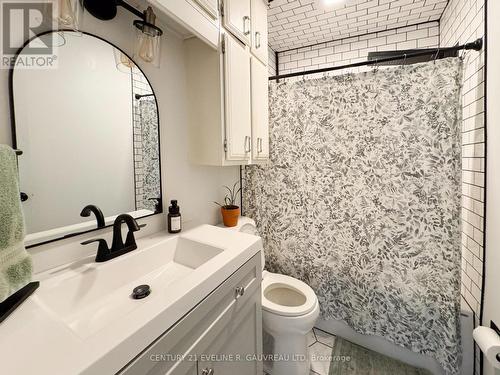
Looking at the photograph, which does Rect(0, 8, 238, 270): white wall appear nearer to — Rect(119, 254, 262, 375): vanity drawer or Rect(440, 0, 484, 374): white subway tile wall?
Rect(119, 254, 262, 375): vanity drawer

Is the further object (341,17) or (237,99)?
(341,17)

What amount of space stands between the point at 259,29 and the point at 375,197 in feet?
4.44

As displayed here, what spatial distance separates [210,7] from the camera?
1071 mm

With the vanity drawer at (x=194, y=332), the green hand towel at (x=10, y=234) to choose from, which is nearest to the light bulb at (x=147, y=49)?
the green hand towel at (x=10, y=234)

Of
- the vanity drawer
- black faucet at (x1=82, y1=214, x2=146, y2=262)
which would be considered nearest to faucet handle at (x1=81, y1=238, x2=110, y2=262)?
black faucet at (x1=82, y1=214, x2=146, y2=262)

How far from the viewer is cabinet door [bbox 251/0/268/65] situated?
56.6 inches

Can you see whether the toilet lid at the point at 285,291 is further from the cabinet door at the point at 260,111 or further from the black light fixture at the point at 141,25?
the black light fixture at the point at 141,25

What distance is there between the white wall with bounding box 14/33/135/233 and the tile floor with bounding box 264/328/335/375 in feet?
5.04

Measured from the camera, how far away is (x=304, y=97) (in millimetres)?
1644

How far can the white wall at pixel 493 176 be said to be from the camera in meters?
1.05

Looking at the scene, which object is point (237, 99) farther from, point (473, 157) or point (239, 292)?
point (473, 157)

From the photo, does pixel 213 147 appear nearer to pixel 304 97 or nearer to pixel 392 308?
pixel 304 97

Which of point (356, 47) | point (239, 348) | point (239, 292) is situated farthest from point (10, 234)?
point (356, 47)

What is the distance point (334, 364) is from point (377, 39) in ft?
8.58
